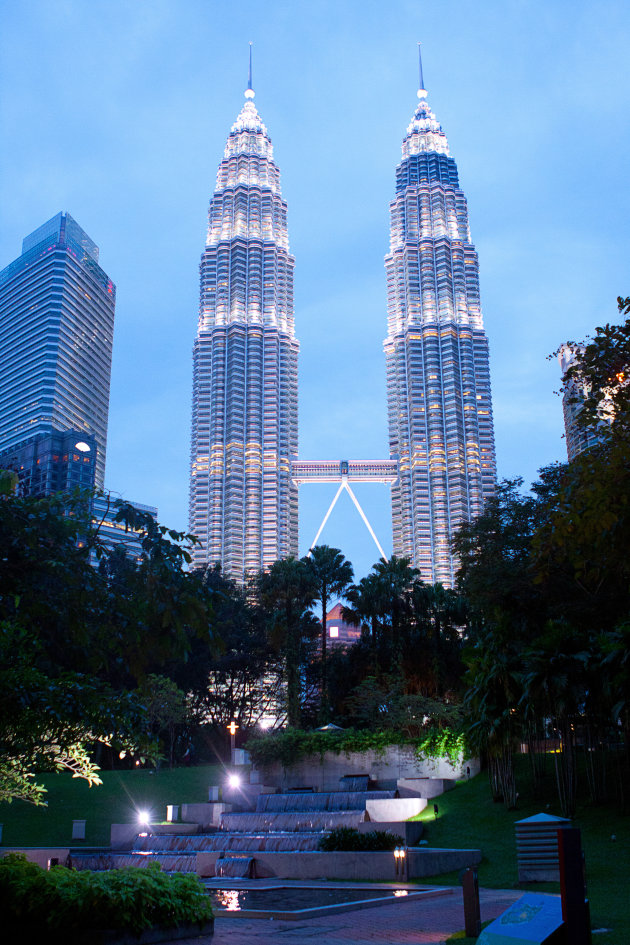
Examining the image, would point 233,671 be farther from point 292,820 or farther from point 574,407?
point 574,407

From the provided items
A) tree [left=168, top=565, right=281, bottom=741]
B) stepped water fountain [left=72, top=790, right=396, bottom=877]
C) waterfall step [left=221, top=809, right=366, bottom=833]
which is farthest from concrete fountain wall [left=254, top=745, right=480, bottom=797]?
tree [left=168, top=565, right=281, bottom=741]

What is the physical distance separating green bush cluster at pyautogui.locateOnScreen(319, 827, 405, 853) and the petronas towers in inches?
3984

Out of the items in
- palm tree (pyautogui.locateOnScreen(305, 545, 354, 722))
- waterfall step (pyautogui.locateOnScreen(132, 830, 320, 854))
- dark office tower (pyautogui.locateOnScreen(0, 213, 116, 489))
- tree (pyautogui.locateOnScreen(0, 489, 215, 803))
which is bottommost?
waterfall step (pyautogui.locateOnScreen(132, 830, 320, 854))

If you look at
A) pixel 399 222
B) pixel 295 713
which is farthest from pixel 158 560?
pixel 399 222

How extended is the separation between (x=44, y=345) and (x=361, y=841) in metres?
175

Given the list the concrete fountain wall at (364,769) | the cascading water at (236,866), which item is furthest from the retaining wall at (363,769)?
the cascading water at (236,866)

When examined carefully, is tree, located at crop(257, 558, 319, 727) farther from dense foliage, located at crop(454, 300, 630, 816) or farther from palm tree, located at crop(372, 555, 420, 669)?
dense foliage, located at crop(454, 300, 630, 816)

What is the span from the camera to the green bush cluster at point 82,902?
32.8ft

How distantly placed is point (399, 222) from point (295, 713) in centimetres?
11893

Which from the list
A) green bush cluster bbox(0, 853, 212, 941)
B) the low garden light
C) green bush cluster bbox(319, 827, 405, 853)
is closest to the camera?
green bush cluster bbox(0, 853, 212, 941)

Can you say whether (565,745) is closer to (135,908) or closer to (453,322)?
(135,908)

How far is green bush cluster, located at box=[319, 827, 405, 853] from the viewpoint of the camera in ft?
74.4

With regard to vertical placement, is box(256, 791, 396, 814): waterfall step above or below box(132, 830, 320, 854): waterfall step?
above

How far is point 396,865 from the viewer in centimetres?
1981
